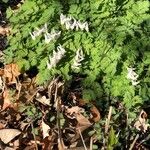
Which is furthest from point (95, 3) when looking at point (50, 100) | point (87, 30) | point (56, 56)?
point (50, 100)

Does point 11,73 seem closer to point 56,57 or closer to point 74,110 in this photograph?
point 56,57

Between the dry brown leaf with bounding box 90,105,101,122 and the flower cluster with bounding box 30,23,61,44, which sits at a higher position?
the flower cluster with bounding box 30,23,61,44

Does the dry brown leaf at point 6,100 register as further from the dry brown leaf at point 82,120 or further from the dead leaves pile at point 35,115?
the dry brown leaf at point 82,120

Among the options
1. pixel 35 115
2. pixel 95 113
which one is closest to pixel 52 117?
pixel 35 115

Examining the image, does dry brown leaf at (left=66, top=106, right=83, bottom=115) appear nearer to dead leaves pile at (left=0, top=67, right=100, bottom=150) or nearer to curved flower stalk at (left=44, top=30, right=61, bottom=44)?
dead leaves pile at (left=0, top=67, right=100, bottom=150)

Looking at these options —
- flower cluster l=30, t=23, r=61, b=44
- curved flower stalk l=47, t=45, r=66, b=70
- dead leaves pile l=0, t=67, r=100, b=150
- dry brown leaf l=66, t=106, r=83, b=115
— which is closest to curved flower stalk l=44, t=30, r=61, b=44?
flower cluster l=30, t=23, r=61, b=44

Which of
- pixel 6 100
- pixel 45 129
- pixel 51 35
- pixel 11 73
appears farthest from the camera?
pixel 11 73
